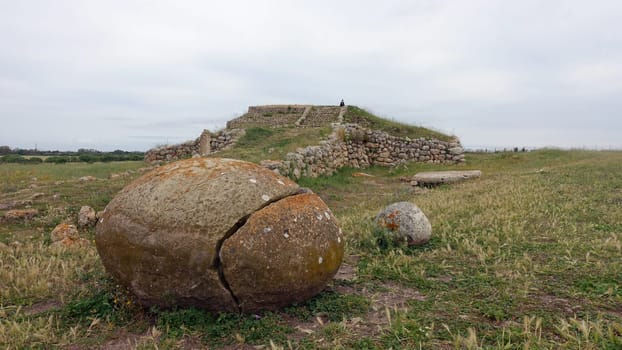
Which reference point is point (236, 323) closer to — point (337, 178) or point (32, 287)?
point (32, 287)

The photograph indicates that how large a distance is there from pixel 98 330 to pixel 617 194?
35.8ft

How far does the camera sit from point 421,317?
3.68m

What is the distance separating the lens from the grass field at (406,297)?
11.0ft

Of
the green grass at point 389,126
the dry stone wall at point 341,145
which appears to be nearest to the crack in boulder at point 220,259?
the dry stone wall at point 341,145

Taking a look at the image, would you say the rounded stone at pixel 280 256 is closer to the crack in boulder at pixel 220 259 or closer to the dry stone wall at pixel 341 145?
the crack in boulder at pixel 220 259

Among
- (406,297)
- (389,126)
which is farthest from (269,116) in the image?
(406,297)

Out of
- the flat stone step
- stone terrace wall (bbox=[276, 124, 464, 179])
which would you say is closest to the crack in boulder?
the flat stone step

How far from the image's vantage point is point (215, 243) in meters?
3.60

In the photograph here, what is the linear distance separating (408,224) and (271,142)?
1222cm

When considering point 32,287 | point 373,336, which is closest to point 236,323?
point 373,336

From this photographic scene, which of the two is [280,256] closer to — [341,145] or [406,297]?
[406,297]

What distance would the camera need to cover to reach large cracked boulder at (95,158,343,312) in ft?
11.8

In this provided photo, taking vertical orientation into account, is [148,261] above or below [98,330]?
above

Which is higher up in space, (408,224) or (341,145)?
(341,145)
